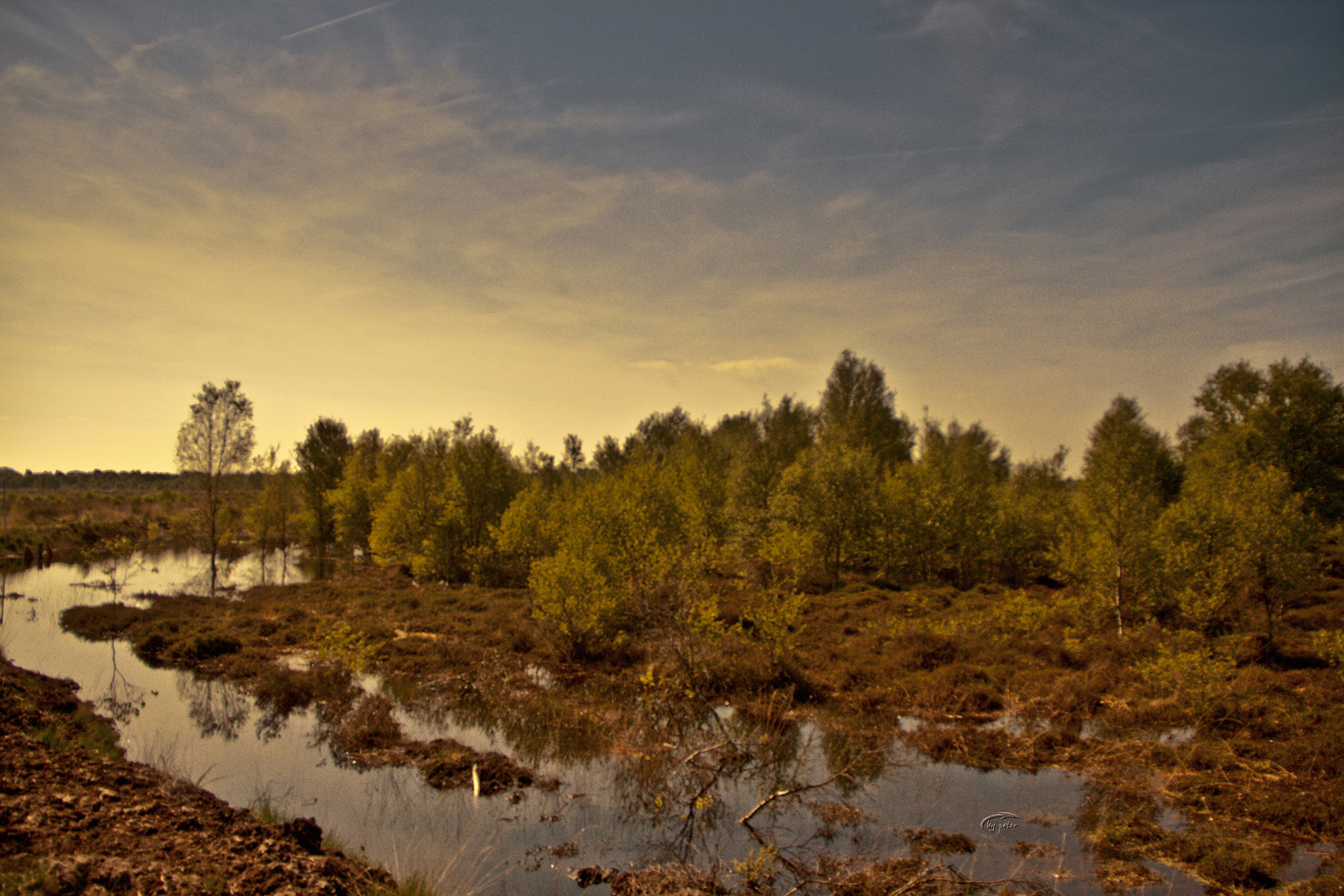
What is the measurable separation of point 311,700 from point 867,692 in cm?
1582

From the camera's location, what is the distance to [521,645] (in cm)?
2525

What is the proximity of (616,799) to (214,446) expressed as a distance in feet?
122

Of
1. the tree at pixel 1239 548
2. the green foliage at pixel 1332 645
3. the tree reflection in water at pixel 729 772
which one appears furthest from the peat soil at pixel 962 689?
the tree at pixel 1239 548

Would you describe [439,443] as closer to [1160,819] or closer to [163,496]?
[1160,819]

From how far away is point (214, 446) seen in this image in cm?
3934

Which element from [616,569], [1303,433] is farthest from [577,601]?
[1303,433]

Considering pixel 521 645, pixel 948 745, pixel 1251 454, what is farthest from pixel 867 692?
pixel 1251 454

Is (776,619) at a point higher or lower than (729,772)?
higher

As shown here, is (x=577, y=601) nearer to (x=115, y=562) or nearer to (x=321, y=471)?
(x=115, y=562)

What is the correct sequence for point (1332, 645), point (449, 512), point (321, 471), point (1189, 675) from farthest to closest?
1. point (321, 471)
2. point (449, 512)
3. point (1189, 675)
4. point (1332, 645)

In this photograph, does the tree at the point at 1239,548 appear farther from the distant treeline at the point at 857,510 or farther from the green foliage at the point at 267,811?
the green foliage at the point at 267,811

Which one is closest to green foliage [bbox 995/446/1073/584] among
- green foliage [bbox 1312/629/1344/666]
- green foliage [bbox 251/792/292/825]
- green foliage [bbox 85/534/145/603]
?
green foliage [bbox 1312/629/1344/666]

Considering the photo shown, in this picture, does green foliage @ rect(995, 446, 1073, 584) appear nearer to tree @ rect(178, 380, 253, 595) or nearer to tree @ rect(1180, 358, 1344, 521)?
tree @ rect(1180, 358, 1344, 521)
